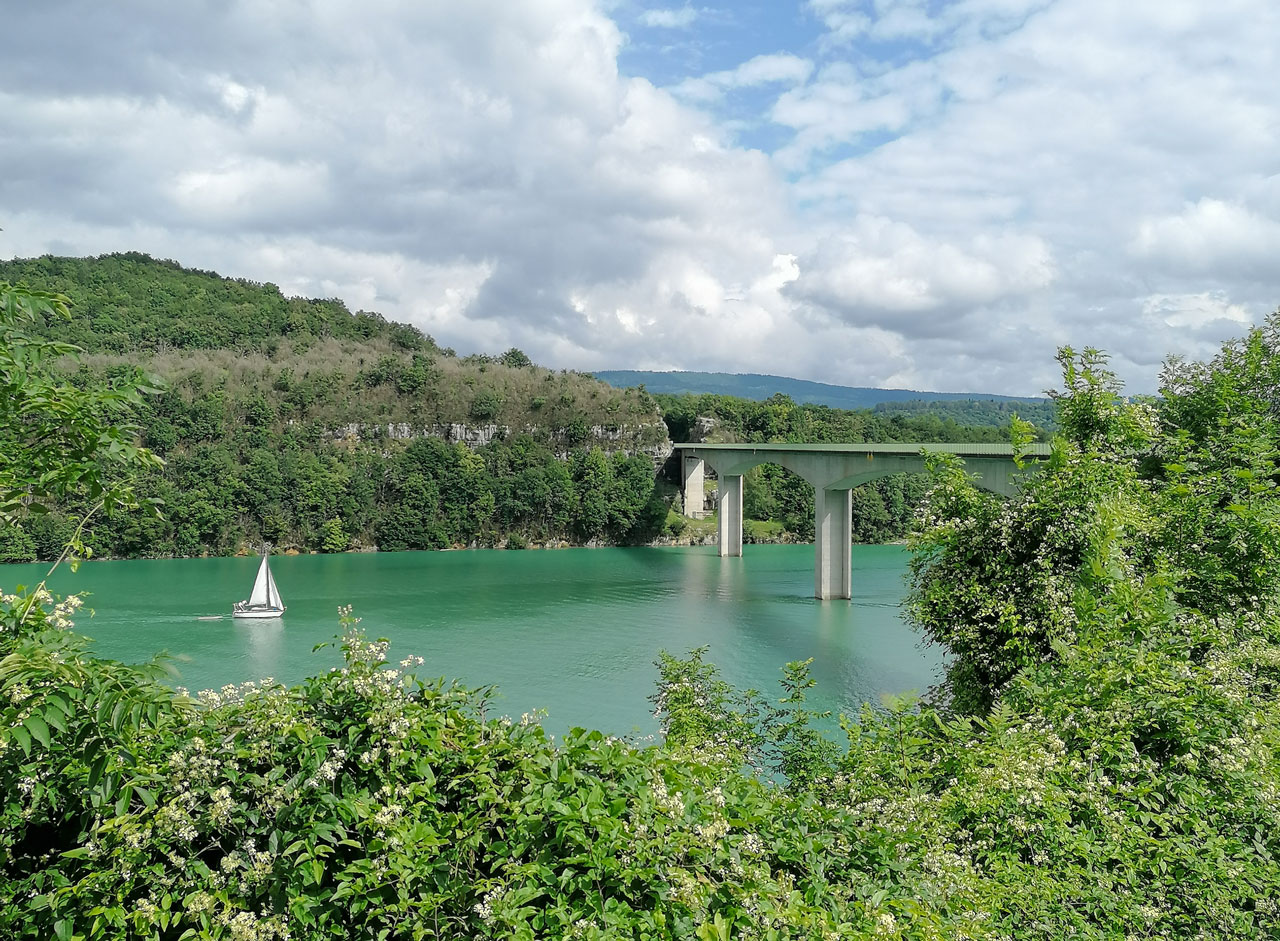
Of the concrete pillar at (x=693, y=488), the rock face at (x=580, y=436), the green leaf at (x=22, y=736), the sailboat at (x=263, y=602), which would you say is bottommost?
the sailboat at (x=263, y=602)

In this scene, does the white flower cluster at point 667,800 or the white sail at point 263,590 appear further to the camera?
the white sail at point 263,590

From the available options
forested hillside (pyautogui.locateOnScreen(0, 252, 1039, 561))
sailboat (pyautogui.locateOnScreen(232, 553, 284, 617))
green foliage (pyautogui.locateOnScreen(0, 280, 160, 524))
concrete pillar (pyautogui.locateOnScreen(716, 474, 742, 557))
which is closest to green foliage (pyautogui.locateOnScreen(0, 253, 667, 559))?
forested hillside (pyautogui.locateOnScreen(0, 252, 1039, 561))

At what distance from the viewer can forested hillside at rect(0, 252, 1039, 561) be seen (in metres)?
51.3

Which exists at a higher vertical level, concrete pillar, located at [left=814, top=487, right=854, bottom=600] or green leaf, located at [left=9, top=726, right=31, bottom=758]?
green leaf, located at [left=9, top=726, right=31, bottom=758]

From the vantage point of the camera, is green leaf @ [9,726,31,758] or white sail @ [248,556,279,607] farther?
white sail @ [248,556,279,607]

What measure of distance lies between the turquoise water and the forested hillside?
7847 millimetres

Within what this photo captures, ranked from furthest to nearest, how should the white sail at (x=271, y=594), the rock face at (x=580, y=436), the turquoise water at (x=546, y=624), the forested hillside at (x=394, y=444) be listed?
1. the rock face at (x=580, y=436)
2. the forested hillside at (x=394, y=444)
3. the white sail at (x=271, y=594)
4. the turquoise water at (x=546, y=624)

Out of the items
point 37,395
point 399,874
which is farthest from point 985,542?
point 37,395

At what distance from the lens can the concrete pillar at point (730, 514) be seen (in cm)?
4809

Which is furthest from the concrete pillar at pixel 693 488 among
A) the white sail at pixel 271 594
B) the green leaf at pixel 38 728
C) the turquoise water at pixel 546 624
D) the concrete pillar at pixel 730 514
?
the green leaf at pixel 38 728

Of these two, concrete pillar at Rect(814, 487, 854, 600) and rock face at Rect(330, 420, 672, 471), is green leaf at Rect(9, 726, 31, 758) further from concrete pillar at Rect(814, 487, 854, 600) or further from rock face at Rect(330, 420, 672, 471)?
rock face at Rect(330, 420, 672, 471)

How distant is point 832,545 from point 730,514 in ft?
55.9

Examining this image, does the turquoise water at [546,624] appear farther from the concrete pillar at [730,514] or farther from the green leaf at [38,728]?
the green leaf at [38,728]

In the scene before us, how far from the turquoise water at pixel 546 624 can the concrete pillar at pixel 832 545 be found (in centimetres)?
80
